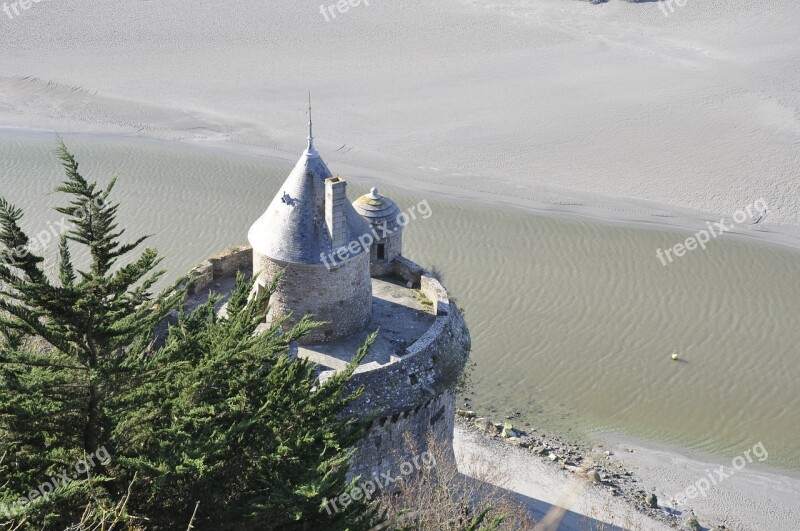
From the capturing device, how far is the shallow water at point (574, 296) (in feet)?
82.4

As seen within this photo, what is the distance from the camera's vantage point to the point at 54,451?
11.6 metres

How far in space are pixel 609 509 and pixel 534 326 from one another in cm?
767

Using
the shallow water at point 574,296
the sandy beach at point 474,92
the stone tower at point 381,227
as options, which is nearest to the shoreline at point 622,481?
the shallow water at point 574,296

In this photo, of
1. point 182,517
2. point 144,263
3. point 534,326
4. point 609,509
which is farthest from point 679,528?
point 144,263

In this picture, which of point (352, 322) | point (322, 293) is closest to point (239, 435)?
point (322, 293)

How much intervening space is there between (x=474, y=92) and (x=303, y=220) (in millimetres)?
25994

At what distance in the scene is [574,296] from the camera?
29359 mm

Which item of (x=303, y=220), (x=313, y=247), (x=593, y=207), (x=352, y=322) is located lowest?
(x=593, y=207)

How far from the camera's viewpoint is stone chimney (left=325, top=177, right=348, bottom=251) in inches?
642

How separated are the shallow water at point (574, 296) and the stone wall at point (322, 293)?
862cm

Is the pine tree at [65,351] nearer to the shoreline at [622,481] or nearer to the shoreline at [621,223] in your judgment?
the shoreline at [622,481]

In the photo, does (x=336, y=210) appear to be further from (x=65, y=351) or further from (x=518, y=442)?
(x=518, y=442)

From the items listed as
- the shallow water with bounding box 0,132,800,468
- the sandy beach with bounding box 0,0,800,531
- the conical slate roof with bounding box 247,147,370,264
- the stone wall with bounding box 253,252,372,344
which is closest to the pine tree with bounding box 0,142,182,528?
the conical slate roof with bounding box 247,147,370,264

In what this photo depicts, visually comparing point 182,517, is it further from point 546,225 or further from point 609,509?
point 546,225
